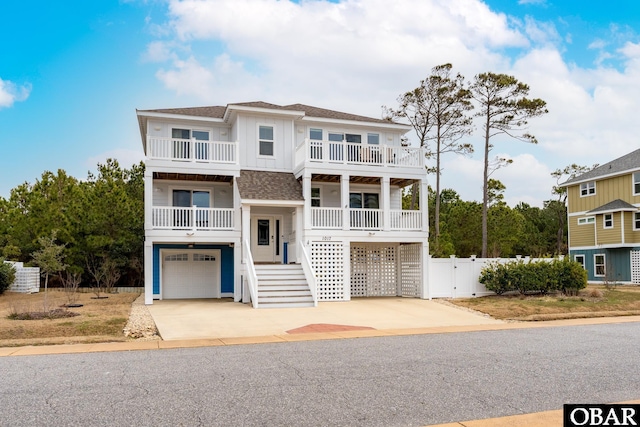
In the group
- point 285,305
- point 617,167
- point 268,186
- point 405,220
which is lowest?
point 285,305

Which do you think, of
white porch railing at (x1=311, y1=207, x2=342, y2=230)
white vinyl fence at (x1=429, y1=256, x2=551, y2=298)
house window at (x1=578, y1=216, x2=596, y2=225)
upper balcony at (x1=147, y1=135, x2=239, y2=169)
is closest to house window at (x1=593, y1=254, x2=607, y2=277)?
house window at (x1=578, y1=216, x2=596, y2=225)

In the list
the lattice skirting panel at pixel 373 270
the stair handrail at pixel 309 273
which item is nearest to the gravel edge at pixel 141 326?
the stair handrail at pixel 309 273

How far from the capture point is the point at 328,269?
21875 mm

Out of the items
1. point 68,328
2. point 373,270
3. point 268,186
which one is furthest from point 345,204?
point 68,328

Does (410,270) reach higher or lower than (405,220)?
lower

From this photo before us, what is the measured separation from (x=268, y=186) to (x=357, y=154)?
4.08m

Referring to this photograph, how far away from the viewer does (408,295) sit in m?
23.9

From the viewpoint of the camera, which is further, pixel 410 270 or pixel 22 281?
pixel 22 281

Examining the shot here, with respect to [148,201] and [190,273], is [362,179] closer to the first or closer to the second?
[190,273]

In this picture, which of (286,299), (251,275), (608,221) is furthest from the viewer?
(608,221)

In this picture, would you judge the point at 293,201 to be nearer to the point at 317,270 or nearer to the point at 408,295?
the point at 317,270

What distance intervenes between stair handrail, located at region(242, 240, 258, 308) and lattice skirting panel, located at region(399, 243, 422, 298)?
7226 millimetres

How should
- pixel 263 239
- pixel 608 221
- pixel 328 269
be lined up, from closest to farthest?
pixel 328 269, pixel 263 239, pixel 608 221

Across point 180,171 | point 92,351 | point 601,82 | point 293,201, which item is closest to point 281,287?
point 293,201
